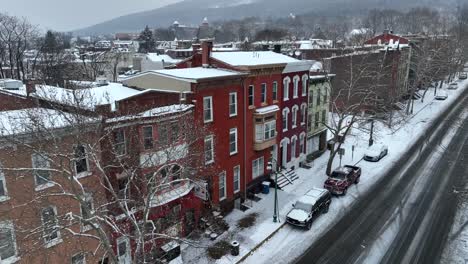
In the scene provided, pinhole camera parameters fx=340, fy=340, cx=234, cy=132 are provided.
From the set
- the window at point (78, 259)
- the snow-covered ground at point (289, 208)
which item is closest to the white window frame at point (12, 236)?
the window at point (78, 259)

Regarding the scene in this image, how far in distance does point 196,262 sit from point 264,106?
48.0ft

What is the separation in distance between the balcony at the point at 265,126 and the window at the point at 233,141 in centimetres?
253

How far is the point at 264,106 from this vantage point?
30.2 metres

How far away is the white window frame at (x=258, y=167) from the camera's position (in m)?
30.6

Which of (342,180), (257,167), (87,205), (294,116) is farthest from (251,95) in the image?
(87,205)

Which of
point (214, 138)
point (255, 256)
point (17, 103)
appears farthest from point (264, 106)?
point (17, 103)

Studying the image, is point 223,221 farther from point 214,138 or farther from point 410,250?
point 410,250

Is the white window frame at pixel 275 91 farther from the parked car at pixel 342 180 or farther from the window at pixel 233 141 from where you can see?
the parked car at pixel 342 180

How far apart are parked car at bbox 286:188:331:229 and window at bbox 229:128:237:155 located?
655 cm

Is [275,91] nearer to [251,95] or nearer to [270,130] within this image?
[251,95]


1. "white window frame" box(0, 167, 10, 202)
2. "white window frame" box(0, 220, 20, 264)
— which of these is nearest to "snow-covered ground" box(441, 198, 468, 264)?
"white window frame" box(0, 220, 20, 264)

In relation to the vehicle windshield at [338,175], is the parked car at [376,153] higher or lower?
lower

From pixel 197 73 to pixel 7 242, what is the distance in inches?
598

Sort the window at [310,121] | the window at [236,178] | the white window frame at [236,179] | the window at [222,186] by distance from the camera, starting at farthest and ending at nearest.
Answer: the window at [310,121] → the window at [236,178] → the white window frame at [236,179] → the window at [222,186]
